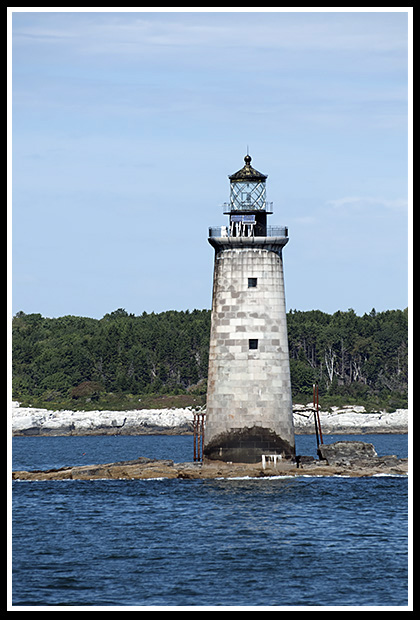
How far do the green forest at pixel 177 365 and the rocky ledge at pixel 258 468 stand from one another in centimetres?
8594

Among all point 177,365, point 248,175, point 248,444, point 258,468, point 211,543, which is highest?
point 248,175

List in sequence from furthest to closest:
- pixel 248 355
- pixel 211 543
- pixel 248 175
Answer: pixel 248 175 < pixel 248 355 < pixel 211 543

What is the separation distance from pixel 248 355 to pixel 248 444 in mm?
3842

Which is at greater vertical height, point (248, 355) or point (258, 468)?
point (248, 355)

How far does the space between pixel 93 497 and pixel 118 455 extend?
132 ft

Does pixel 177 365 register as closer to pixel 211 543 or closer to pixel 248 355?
pixel 248 355

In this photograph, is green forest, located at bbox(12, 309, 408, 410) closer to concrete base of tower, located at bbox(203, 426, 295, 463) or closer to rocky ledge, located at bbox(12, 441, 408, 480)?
rocky ledge, located at bbox(12, 441, 408, 480)

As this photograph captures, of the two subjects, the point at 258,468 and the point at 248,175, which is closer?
the point at 258,468

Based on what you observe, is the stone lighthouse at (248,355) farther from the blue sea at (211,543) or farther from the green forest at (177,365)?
the green forest at (177,365)

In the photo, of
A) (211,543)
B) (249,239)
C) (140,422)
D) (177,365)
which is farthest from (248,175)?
(177,365)

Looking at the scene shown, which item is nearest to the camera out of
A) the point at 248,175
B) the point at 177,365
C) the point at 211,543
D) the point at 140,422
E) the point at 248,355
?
the point at 211,543

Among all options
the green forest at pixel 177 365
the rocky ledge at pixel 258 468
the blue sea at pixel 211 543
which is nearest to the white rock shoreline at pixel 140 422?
the green forest at pixel 177 365

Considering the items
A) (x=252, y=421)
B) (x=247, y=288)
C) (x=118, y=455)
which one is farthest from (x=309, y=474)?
(x=118, y=455)

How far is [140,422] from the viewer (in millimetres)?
137750
